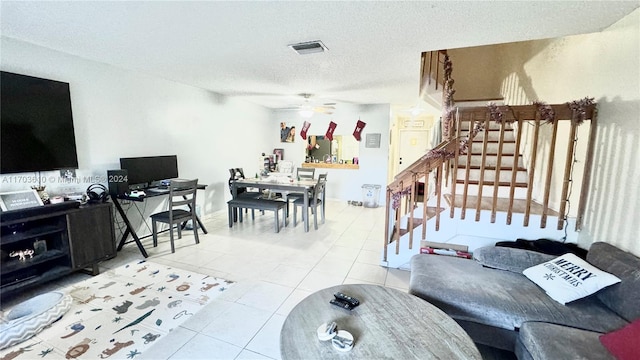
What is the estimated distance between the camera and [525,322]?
5.11 feet

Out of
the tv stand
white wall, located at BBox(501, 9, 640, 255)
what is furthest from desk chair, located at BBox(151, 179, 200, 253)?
white wall, located at BBox(501, 9, 640, 255)

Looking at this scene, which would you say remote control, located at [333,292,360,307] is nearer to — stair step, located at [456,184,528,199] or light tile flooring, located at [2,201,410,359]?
light tile flooring, located at [2,201,410,359]

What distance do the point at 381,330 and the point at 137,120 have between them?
4.11m

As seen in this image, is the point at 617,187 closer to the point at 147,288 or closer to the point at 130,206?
the point at 147,288

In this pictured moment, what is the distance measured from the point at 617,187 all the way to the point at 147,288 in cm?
416

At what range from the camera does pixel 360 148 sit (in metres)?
6.32

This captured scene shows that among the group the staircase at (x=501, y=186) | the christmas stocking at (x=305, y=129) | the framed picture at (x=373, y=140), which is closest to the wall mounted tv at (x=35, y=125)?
the staircase at (x=501, y=186)

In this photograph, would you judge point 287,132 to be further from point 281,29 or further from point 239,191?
point 281,29

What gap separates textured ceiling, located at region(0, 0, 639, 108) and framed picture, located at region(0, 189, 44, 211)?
4.77 feet

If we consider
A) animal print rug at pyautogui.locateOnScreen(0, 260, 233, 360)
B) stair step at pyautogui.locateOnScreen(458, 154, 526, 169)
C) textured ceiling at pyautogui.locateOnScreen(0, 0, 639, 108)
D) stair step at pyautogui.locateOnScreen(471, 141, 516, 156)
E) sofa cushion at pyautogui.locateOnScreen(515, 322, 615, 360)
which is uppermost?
textured ceiling at pyautogui.locateOnScreen(0, 0, 639, 108)

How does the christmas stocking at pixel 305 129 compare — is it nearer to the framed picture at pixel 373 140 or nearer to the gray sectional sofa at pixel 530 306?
the framed picture at pixel 373 140

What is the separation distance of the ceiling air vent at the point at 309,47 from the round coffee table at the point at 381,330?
224cm

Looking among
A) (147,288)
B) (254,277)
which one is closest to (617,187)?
(254,277)

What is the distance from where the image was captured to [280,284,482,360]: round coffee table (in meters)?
1.19
